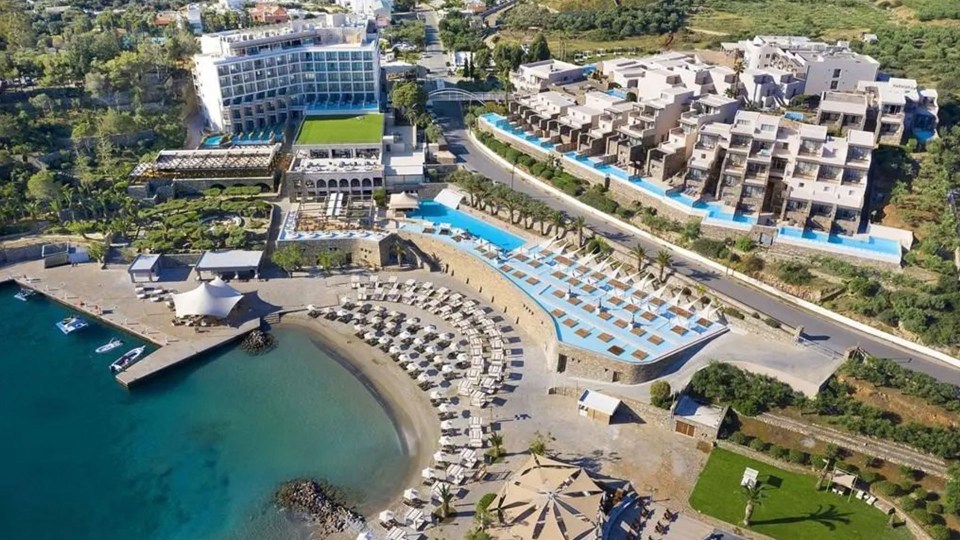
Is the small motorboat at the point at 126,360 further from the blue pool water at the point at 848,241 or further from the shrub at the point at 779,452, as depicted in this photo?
the blue pool water at the point at 848,241

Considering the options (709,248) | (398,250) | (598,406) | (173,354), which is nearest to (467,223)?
(398,250)

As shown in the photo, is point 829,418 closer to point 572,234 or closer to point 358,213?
point 572,234

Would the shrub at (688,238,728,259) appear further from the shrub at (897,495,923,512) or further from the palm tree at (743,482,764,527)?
the shrub at (897,495,923,512)

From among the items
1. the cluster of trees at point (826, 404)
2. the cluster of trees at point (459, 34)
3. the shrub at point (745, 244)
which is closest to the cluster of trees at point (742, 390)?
the cluster of trees at point (826, 404)

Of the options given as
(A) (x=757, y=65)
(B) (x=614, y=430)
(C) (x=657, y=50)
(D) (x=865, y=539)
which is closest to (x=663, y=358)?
(B) (x=614, y=430)

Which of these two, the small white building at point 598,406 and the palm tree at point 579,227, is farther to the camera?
the palm tree at point 579,227

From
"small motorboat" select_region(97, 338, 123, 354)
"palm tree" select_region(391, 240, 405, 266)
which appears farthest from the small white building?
"small motorboat" select_region(97, 338, 123, 354)
